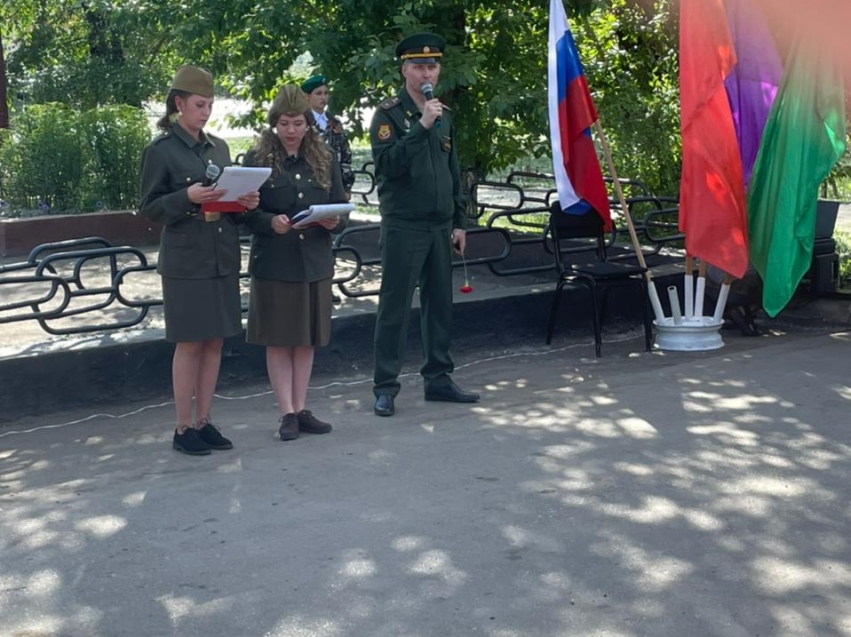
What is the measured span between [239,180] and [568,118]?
3540 millimetres

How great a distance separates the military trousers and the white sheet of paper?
131cm

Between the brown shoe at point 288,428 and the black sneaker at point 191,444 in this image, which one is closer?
the black sneaker at point 191,444

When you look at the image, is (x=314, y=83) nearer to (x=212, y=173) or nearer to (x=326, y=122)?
(x=326, y=122)

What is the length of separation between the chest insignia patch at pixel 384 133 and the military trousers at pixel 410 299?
51 centimetres

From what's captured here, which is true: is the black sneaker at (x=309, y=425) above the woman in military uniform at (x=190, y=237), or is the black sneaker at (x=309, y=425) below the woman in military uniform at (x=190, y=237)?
below

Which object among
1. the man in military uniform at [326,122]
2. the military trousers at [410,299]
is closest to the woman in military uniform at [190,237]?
the military trousers at [410,299]

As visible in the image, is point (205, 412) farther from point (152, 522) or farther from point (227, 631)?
point (227, 631)

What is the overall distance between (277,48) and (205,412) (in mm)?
6307

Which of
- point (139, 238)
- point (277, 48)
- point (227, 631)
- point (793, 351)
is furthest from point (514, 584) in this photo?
point (139, 238)

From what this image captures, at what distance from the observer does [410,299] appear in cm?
774

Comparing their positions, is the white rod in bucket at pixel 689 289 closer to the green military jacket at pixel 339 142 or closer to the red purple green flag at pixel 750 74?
the red purple green flag at pixel 750 74

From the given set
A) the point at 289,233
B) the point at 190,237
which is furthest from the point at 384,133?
the point at 190,237

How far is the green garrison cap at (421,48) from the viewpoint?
7.38 metres

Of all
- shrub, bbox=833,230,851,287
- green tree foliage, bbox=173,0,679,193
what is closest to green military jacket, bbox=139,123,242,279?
green tree foliage, bbox=173,0,679,193
